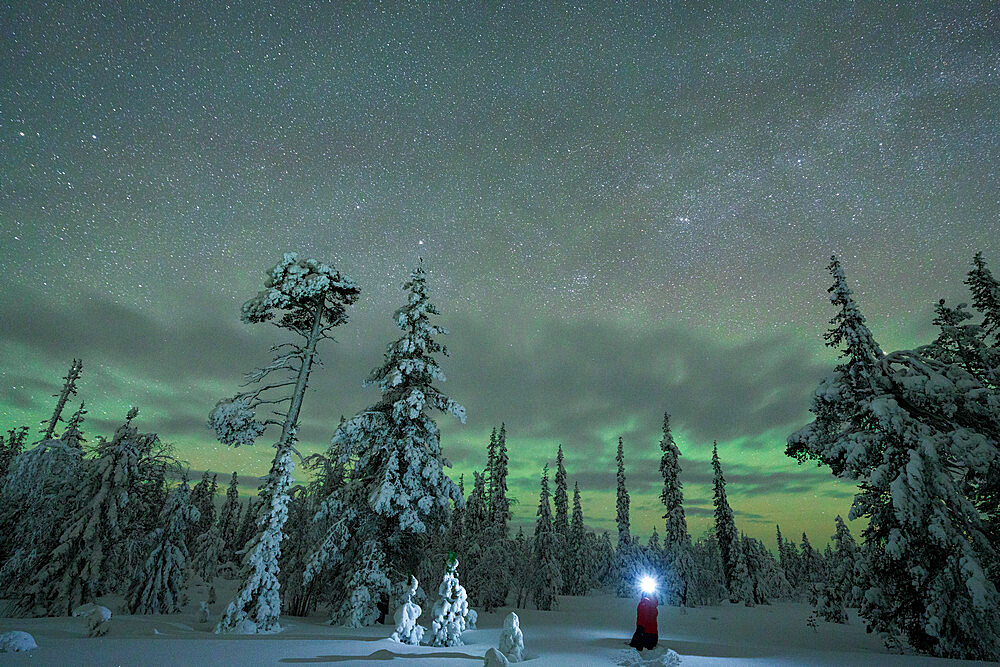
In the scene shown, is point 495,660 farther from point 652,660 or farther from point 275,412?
point 275,412

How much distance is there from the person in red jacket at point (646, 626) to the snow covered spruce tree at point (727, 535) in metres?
44.4

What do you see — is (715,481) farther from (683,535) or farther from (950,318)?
(950,318)

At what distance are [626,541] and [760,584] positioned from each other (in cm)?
1545

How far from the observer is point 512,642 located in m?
9.62

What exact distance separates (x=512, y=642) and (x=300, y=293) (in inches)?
489

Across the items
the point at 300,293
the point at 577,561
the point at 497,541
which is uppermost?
the point at 300,293

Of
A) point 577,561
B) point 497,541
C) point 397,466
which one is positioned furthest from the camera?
point 577,561

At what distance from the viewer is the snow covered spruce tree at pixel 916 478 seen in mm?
12195

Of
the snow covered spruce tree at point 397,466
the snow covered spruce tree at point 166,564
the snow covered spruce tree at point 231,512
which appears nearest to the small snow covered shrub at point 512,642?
the snow covered spruce tree at point 397,466

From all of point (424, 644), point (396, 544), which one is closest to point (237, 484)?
point (396, 544)

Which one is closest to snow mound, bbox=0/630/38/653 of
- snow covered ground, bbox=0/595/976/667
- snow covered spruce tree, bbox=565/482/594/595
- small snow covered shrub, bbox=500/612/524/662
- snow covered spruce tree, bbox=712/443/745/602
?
snow covered ground, bbox=0/595/976/667

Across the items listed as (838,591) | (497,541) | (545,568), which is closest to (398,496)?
(838,591)

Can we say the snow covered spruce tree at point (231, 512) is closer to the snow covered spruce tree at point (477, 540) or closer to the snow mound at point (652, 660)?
the snow covered spruce tree at point (477, 540)

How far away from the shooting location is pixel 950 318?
1761cm
